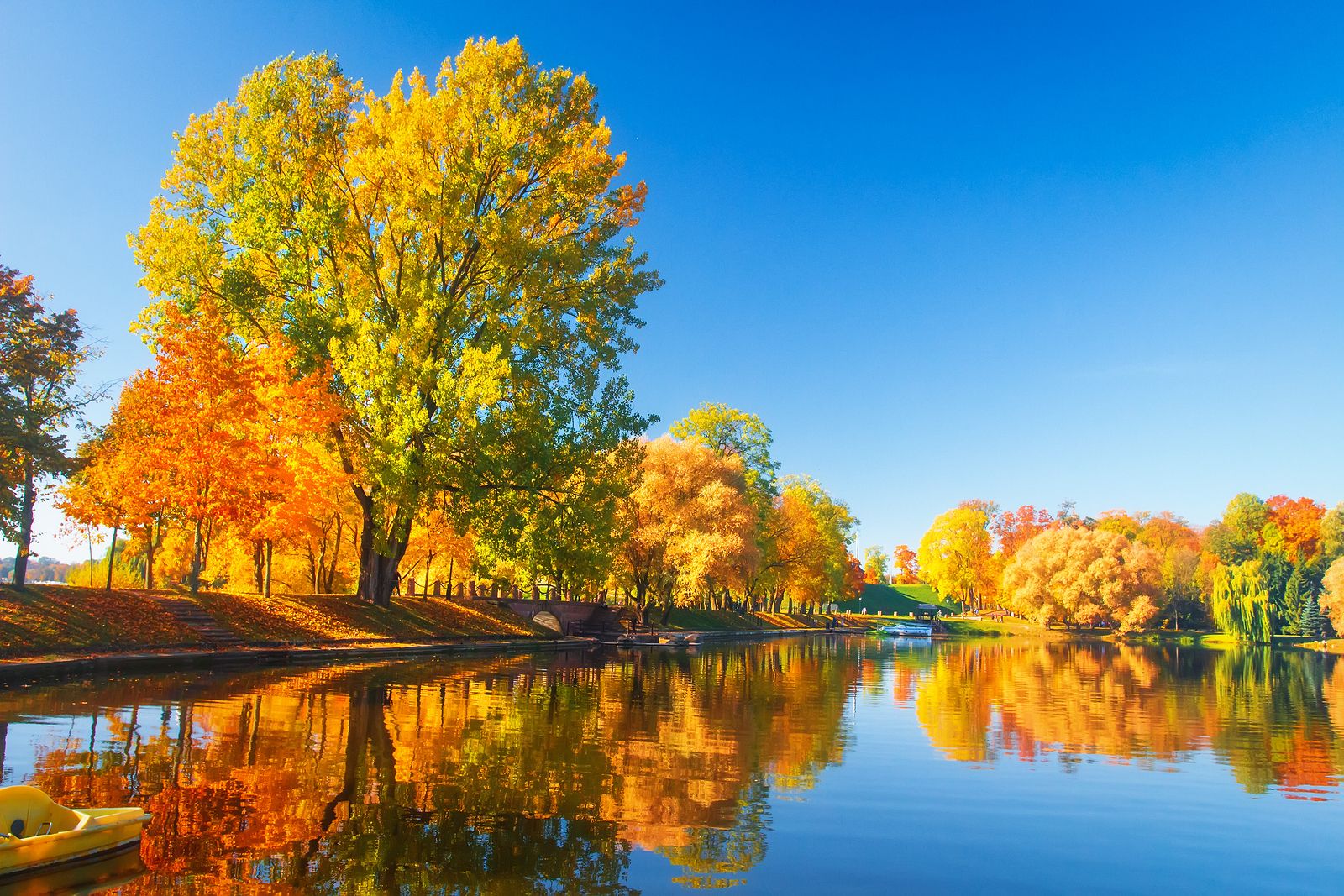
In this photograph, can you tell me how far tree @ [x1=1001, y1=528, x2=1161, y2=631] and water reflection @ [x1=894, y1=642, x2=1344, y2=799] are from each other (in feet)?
130

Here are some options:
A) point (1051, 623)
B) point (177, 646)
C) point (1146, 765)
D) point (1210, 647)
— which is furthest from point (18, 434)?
point (1051, 623)

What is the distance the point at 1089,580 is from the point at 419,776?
272 feet

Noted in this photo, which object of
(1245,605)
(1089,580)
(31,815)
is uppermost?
(1089,580)

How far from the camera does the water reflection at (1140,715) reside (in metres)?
14.4

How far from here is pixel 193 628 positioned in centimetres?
2497

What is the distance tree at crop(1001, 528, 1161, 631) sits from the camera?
8019 centimetres

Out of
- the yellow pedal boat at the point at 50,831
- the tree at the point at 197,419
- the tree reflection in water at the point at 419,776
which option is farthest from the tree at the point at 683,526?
the yellow pedal boat at the point at 50,831

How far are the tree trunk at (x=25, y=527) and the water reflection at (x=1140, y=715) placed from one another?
2444cm

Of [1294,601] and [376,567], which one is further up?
[376,567]

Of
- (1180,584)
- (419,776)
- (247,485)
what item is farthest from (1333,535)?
(419,776)

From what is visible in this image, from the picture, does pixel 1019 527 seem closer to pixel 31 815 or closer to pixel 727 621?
pixel 727 621

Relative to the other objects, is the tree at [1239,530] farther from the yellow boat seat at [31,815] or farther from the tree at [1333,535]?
the yellow boat seat at [31,815]

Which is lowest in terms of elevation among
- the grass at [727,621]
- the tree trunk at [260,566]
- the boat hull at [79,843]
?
the grass at [727,621]

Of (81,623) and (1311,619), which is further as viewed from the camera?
(1311,619)
